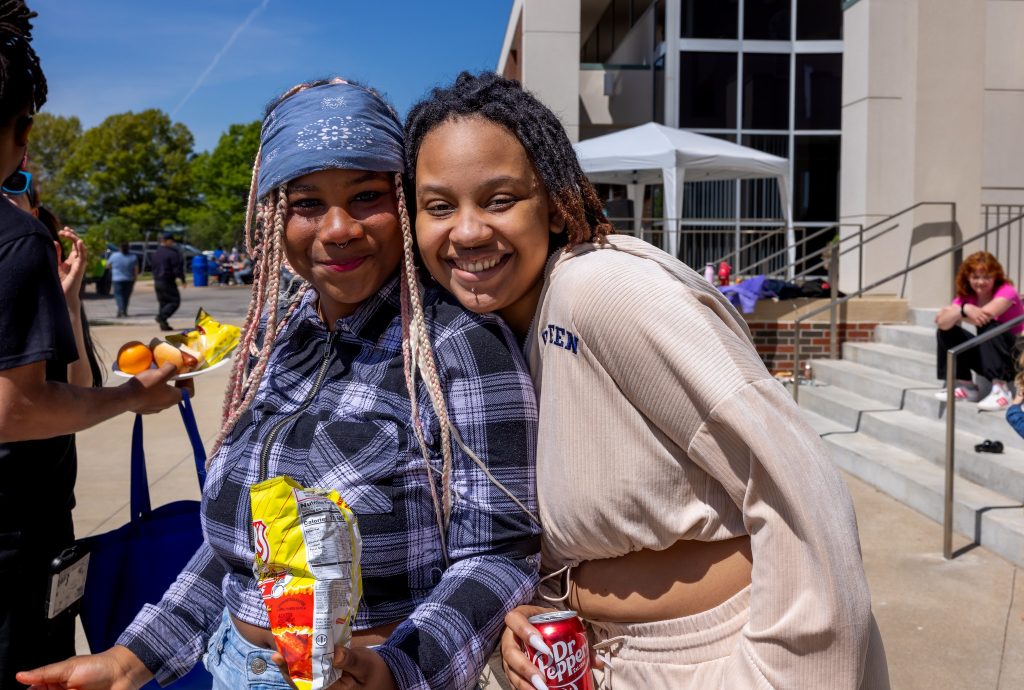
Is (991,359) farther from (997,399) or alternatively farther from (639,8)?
(639,8)

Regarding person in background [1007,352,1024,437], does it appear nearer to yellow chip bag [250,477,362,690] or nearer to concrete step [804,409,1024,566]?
concrete step [804,409,1024,566]

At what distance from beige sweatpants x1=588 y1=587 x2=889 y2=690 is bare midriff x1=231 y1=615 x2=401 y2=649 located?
16.0 inches

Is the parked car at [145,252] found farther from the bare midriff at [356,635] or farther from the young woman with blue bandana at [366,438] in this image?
the bare midriff at [356,635]

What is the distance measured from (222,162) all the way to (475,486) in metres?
60.9

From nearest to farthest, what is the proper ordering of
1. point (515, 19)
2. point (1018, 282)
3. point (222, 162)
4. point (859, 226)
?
point (1018, 282) → point (859, 226) → point (515, 19) → point (222, 162)

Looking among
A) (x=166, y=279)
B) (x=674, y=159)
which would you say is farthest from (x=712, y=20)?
(x=166, y=279)

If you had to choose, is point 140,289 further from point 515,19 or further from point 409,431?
point 409,431

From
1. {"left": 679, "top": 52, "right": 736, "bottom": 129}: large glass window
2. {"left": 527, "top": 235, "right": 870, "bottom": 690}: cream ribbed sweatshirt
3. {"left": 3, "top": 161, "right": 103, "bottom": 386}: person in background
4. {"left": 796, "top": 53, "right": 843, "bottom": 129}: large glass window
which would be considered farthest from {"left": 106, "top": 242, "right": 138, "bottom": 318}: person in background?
{"left": 527, "top": 235, "right": 870, "bottom": 690}: cream ribbed sweatshirt

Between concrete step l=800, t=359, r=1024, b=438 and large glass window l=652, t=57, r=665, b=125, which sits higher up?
large glass window l=652, t=57, r=665, b=125

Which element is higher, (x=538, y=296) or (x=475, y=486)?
(x=538, y=296)

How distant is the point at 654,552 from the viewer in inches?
59.5

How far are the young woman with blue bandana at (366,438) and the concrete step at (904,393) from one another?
566cm

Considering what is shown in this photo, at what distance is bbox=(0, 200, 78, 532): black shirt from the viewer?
77.4 inches

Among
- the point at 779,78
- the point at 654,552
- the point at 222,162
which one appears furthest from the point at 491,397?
the point at 222,162
